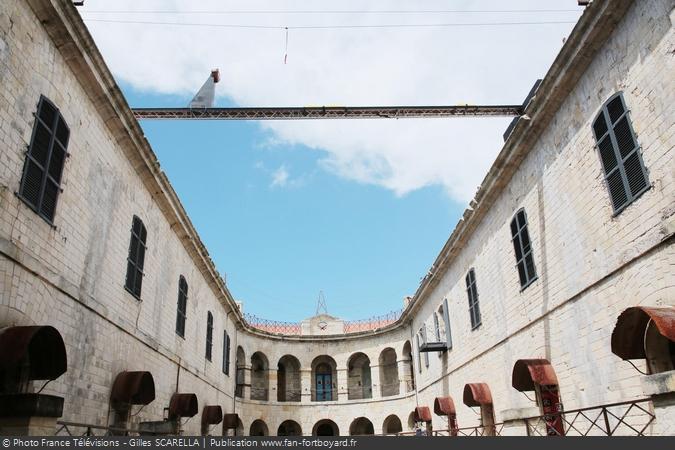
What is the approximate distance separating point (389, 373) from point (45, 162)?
2429 cm

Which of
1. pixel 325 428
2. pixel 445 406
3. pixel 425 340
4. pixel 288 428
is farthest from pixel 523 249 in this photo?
pixel 325 428

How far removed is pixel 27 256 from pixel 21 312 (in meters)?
Result: 0.74

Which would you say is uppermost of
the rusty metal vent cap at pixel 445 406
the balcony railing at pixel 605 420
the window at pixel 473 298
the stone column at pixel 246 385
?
the window at pixel 473 298

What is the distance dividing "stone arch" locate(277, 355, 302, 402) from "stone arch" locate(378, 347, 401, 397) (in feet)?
15.8

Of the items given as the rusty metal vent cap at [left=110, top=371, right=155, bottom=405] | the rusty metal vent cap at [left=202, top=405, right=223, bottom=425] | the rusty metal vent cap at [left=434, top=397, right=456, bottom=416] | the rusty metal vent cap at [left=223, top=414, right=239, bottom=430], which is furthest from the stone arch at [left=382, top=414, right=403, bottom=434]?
the rusty metal vent cap at [left=110, top=371, right=155, bottom=405]

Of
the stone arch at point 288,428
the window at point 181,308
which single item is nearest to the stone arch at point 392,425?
the stone arch at point 288,428

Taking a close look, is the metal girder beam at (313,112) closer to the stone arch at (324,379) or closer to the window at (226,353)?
the window at (226,353)

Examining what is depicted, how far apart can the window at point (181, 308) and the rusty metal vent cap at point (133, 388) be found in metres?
4.21

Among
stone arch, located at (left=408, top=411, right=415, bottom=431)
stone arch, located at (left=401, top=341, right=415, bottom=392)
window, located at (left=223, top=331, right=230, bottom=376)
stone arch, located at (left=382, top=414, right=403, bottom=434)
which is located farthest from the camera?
stone arch, located at (left=382, top=414, right=403, bottom=434)

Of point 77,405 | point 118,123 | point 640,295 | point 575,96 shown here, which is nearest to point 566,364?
point 640,295

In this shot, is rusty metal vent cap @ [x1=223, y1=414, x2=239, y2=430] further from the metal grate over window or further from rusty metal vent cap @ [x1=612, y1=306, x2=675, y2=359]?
rusty metal vent cap @ [x1=612, y1=306, x2=675, y2=359]

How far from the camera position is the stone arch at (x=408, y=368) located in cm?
2570

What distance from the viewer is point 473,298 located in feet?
49.3

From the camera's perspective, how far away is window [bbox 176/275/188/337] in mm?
14727
